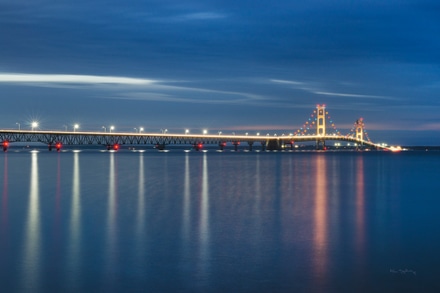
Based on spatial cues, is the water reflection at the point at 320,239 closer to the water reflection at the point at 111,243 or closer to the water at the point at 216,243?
the water at the point at 216,243

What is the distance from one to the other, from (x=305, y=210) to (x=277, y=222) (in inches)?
175

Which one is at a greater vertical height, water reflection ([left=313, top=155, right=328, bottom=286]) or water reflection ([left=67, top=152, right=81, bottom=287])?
water reflection ([left=67, top=152, right=81, bottom=287])

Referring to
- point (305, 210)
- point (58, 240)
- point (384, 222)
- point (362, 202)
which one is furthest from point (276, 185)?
point (58, 240)

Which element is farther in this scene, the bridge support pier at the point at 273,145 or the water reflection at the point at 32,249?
the bridge support pier at the point at 273,145

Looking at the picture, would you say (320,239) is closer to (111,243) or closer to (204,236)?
(204,236)

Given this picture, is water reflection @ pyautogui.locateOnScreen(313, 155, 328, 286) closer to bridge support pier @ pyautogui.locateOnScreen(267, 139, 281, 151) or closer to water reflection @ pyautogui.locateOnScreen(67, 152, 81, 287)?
water reflection @ pyautogui.locateOnScreen(67, 152, 81, 287)

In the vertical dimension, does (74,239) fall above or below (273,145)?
below

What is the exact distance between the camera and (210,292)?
38.2 ft

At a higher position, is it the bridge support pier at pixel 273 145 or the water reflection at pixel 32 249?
the bridge support pier at pixel 273 145

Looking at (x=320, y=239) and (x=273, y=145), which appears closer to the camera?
(x=320, y=239)

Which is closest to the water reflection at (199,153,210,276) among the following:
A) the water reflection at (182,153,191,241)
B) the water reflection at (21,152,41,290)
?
the water reflection at (182,153,191,241)

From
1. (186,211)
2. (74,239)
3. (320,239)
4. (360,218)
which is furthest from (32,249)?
(360,218)

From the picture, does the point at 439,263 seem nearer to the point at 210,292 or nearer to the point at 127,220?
the point at 210,292

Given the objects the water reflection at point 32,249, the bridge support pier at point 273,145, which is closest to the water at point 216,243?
the water reflection at point 32,249
